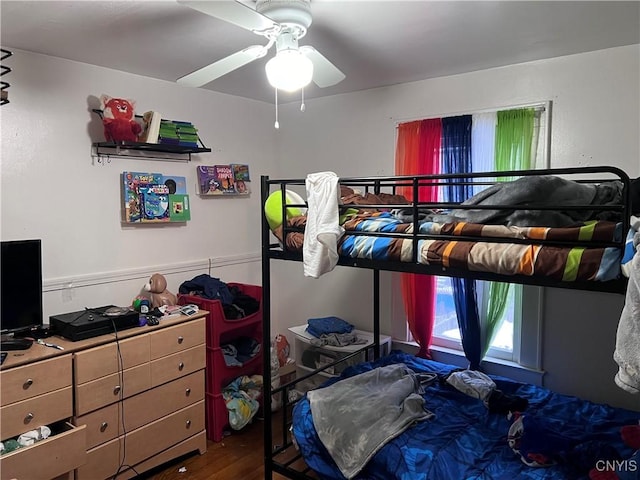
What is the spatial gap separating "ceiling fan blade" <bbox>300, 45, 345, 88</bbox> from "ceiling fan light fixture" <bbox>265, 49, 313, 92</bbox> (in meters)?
0.07

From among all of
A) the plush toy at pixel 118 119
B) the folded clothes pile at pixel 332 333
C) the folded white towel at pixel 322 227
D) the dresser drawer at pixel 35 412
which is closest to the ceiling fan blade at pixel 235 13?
the folded white towel at pixel 322 227

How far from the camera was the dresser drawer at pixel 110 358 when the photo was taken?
2.37 m

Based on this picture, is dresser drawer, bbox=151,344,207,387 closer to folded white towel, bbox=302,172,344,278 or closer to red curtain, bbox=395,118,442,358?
folded white towel, bbox=302,172,344,278

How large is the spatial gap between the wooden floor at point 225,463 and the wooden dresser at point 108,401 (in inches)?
2.9

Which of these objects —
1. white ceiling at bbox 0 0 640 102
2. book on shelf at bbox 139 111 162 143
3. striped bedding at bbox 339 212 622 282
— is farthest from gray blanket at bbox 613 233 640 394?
book on shelf at bbox 139 111 162 143

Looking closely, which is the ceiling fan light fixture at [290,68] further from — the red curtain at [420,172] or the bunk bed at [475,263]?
the red curtain at [420,172]

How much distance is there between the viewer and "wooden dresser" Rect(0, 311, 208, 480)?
2.13 metres

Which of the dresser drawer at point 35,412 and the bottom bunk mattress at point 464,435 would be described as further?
the dresser drawer at point 35,412

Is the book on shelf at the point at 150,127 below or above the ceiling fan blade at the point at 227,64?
below

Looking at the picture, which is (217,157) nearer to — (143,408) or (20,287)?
(20,287)

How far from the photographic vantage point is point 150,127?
298cm

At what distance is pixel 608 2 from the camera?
6.40 ft

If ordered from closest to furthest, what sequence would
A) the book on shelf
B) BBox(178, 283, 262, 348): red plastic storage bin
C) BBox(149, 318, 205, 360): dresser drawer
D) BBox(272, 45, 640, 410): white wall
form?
1. BBox(272, 45, 640, 410): white wall
2. BBox(149, 318, 205, 360): dresser drawer
3. the book on shelf
4. BBox(178, 283, 262, 348): red plastic storage bin

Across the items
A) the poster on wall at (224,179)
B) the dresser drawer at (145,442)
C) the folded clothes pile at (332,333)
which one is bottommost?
the dresser drawer at (145,442)
